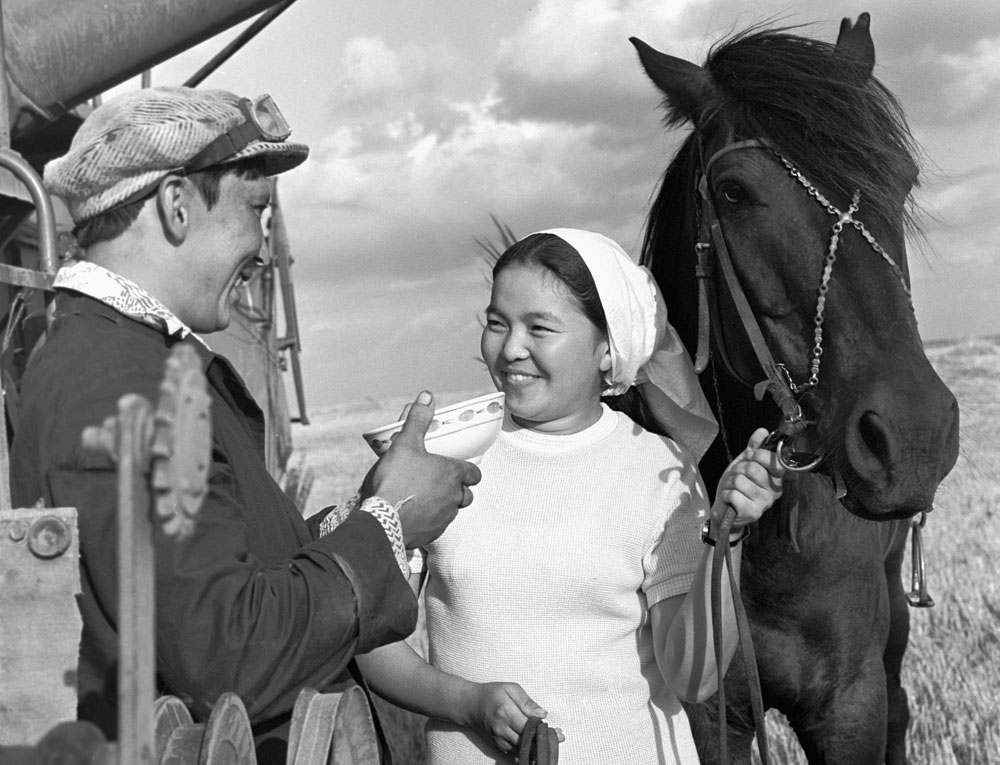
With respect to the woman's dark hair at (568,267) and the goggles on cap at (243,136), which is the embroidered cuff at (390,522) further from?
the woman's dark hair at (568,267)

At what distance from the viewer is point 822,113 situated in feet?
8.17

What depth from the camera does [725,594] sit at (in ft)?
6.75

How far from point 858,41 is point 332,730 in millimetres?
2458

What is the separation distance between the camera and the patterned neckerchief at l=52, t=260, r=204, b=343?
60.5 inches

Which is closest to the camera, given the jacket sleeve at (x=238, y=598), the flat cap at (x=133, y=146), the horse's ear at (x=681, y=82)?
the jacket sleeve at (x=238, y=598)

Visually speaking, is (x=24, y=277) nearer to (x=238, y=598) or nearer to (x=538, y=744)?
(x=238, y=598)

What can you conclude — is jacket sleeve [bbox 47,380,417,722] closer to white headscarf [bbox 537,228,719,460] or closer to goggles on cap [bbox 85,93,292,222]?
goggles on cap [bbox 85,93,292,222]

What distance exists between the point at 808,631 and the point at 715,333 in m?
0.84

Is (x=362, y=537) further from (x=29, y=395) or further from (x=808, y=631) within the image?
(x=808, y=631)

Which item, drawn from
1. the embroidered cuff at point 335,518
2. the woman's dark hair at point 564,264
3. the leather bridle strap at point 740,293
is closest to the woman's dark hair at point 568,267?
the woman's dark hair at point 564,264

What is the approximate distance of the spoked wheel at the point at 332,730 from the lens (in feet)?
4.47

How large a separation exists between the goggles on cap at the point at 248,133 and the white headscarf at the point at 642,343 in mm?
717

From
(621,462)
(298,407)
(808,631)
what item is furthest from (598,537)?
(298,407)

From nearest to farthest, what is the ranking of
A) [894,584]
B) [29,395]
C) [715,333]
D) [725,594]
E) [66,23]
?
[29,395] < [725,594] < [715,333] < [66,23] < [894,584]
